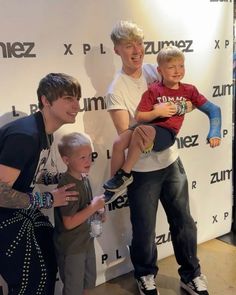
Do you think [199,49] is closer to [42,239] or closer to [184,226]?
[184,226]

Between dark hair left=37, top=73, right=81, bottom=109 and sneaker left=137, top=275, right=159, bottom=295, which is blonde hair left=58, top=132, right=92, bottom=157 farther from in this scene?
sneaker left=137, top=275, right=159, bottom=295

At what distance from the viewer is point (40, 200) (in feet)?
5.03

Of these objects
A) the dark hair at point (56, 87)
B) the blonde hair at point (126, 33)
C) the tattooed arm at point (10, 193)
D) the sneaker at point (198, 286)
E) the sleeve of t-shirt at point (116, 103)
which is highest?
the blonde hair at point (126, 33)

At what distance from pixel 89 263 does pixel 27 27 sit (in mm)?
1116

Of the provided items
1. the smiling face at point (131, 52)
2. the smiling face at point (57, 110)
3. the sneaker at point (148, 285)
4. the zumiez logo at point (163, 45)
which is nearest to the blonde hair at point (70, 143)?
the smiling face at point (57, 110)

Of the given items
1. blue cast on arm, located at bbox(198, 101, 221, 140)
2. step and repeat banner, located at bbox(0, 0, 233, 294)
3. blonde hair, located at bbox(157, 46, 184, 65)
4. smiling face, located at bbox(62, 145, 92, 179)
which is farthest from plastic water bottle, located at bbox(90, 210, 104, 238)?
blonde hair, located at bbox(157, 46, 184, 65)

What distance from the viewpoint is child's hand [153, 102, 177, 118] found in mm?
1760

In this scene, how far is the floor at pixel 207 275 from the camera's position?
2.23 metres

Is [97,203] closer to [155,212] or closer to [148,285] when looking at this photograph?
[155,212]

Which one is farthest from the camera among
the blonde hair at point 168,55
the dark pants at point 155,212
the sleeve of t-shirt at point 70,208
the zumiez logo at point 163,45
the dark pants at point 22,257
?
the zumiez logo at point 163,45

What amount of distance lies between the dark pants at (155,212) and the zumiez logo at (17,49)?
77cm

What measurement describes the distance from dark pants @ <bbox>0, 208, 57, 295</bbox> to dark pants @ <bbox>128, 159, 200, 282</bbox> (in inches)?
23.1

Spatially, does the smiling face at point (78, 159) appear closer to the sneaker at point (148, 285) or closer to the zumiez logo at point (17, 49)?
the zumiez logo at point (17, 49)

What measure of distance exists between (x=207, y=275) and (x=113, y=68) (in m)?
1.34
